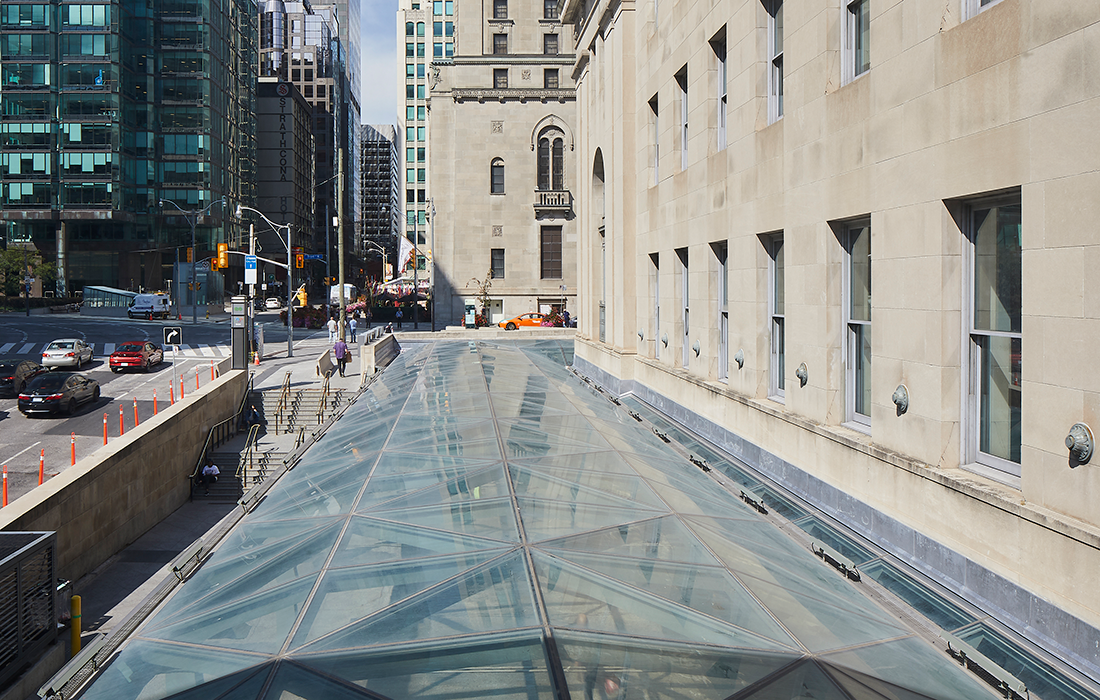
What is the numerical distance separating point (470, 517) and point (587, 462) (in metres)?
3.14

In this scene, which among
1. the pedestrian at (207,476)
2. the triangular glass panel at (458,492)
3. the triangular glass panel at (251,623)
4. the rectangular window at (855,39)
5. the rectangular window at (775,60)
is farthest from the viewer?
the pedestrian at (207,476)

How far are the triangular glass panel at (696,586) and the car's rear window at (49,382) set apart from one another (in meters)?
36.1

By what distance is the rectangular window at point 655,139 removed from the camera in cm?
1945

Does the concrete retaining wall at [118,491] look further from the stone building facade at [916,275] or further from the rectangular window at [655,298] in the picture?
the stone building facade at [916,275]

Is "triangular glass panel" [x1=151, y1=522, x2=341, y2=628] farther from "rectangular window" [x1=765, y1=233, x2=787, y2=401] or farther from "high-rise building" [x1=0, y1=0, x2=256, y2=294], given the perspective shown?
"high-rise building" [x1=0, y1=0, x2=256, y2=294]

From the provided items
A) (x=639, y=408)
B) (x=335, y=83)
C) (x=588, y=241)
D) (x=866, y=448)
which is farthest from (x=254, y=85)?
(x=866, y=448)

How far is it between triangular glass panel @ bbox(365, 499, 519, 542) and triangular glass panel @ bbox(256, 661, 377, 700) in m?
2.60

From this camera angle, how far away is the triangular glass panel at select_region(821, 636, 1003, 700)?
17.3 ft

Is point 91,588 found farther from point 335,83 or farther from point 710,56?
point 335,83

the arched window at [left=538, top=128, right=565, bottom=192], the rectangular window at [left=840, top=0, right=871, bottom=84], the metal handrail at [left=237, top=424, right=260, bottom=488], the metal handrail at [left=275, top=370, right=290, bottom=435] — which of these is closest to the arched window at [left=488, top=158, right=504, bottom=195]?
the arched window at [left=538, top=128, right=565, bottom=192]

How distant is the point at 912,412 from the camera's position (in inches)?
327

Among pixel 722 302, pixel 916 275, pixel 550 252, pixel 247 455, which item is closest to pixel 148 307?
pixel 550 252

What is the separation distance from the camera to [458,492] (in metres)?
9.31

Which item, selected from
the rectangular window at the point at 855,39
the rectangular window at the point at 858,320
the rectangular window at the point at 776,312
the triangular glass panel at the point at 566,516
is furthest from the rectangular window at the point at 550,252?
the triangular glass panel at the point at 566,516
